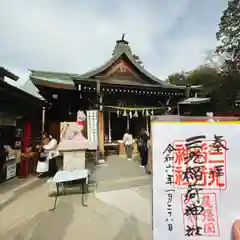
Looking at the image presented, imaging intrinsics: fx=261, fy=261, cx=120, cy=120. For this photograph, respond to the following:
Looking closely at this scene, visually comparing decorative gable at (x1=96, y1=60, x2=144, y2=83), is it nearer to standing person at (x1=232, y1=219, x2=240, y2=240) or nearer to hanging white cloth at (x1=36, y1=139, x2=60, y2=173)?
hanging white cloth at (x1=36, y1=139, x2=60, y2=173)

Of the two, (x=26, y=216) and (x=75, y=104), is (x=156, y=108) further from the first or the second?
(x=26, y=216)

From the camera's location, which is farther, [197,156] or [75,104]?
[75,104]

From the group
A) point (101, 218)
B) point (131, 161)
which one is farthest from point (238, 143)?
point (131, 161)

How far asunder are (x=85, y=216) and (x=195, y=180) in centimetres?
337

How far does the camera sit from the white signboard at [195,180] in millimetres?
2736

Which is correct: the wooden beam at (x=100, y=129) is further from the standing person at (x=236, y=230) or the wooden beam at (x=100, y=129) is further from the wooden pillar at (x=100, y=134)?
the standing person at (x=236, y=230)

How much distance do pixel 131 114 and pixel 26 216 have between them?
928 centimetres

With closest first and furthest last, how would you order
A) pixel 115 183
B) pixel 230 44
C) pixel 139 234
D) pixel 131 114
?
pixel 139 234 < pixel 115 183 < pixel 131 114 < pixel 230 44

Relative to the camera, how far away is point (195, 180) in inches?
111

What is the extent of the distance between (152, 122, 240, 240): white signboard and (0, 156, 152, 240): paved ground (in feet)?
6.50


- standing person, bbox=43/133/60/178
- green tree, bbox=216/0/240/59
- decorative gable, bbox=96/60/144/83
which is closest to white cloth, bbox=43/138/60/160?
standing person, bbox=43/133/60/178

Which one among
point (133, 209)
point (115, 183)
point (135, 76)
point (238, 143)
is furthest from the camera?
point (135, 76)

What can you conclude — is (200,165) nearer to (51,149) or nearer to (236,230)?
(236,230)

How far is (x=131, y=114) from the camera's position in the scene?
14.2 meters
